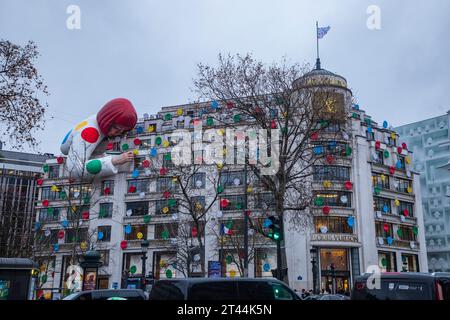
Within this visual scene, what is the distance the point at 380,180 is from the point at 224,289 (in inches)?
1747

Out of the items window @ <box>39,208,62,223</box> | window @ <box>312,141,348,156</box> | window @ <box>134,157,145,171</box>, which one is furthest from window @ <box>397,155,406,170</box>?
window @ <box>39,208,62,223</box>

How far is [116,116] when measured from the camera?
55.3 m

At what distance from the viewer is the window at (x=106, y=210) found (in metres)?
53.7

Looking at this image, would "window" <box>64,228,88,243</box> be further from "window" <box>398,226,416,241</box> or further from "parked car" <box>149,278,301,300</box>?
"parked car" <box>149,278,301,300</box>

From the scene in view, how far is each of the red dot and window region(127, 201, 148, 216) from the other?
28.8ft

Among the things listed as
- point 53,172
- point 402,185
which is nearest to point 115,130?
point 53,172

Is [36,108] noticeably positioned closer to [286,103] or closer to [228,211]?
[286,103]

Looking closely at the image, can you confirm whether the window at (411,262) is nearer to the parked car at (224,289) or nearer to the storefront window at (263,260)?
the storefront window at (263,260)

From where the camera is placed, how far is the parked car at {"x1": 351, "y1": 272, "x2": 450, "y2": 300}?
388 inches

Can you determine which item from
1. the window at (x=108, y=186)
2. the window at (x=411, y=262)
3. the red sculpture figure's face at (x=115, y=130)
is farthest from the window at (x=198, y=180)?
the window at (x=411, y=262)

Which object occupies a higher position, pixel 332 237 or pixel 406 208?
pixel 406 208

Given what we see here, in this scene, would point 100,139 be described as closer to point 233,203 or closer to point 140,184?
point 140,184
